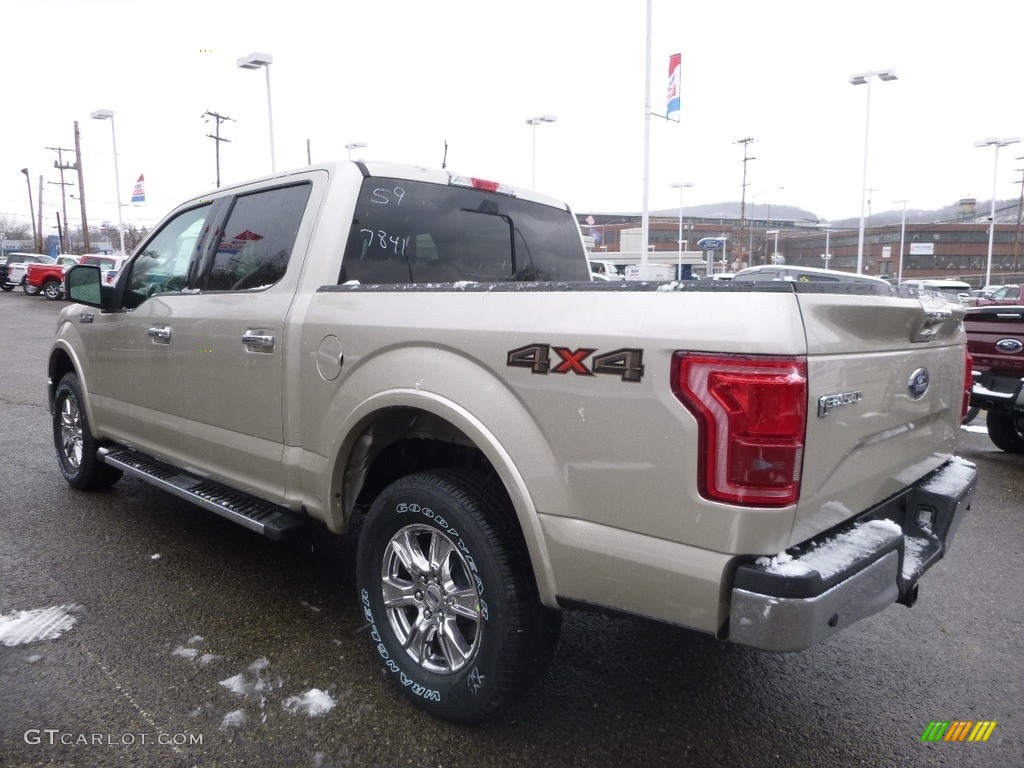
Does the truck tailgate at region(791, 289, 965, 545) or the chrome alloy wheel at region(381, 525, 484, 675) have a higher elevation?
the truck tailgate at region(791, 289, 965, 545)

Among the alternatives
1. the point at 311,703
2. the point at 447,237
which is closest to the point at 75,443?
the point at 447,237

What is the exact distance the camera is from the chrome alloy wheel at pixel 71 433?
509 centimetres

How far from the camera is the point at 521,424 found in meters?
2.26

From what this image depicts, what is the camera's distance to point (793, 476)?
74.8 inches

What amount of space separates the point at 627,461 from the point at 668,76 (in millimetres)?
20446

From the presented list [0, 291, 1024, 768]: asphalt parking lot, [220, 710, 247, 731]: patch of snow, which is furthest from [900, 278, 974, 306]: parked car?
[220, 710, 247, 731]: patch of snow

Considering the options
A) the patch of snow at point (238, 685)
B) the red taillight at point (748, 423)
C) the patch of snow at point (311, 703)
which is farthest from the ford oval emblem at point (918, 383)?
the patch of snow at point (238, 685)

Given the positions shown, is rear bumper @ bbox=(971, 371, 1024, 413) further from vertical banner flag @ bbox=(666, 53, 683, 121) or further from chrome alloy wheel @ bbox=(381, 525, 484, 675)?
vertical banner flag @ bbox=(666, 53, 683, 121)

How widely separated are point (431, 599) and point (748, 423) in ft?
4.31

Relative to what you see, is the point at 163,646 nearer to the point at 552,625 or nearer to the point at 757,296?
the point at 552,625

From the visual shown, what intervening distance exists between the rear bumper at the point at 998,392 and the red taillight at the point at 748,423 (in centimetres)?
498

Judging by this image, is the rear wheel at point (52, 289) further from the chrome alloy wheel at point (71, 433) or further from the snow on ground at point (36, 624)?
the snow on ground at point (36, 624)

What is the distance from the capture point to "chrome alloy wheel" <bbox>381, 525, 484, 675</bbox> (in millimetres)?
2516

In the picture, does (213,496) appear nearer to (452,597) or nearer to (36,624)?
(36,624)
